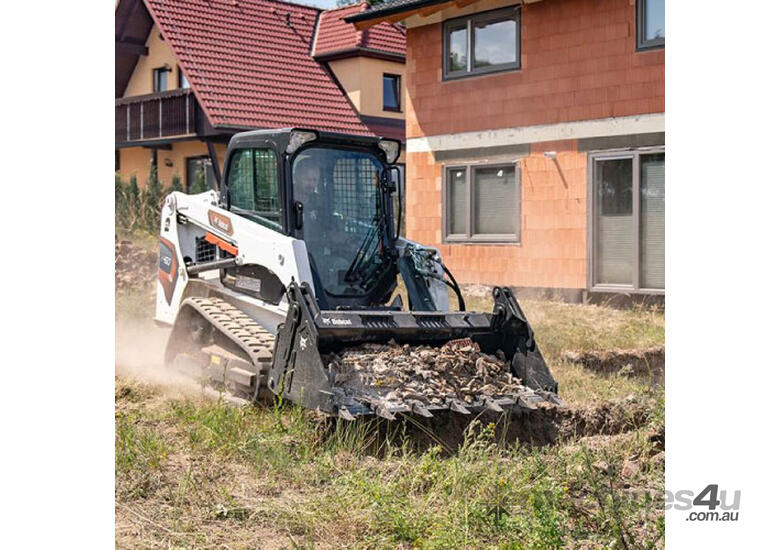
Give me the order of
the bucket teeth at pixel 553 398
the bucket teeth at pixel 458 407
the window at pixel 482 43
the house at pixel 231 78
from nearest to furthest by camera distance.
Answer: the bucket teeth at pixel 458 407
the bucket teeth at pixel 553 398
the window at pixel 482 43
the house at pixel 231 78

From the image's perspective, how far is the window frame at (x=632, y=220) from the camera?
1252 cm

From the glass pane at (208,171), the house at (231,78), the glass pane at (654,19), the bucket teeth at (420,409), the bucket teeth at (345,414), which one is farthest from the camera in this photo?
the glass pane at (208,171)

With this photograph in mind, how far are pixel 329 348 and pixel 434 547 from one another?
2579mm

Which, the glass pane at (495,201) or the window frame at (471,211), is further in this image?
the glass pane at (495,201)

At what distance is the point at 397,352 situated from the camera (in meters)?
6.73

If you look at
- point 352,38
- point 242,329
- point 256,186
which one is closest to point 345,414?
point 242,329

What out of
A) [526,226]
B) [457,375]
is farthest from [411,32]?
[457,375]

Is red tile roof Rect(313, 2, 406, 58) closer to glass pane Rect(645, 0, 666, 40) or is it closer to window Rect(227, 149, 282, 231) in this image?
glass pane Rect(645, 0, 666, 40)

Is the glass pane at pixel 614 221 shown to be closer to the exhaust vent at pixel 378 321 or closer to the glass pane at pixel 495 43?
the glass pane at pixel 495 43

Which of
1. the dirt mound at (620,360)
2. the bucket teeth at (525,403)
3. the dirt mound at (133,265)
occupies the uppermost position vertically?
the dirt mound at (133,265)

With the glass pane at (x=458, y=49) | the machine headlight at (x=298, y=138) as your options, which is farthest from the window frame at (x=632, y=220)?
the machine headlight at (x=298, y=138)

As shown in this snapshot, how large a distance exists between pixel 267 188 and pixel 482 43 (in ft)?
26.4

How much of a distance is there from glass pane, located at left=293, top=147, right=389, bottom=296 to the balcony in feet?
42.6

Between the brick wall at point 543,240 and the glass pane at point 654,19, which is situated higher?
the glass pane at point 654,19
